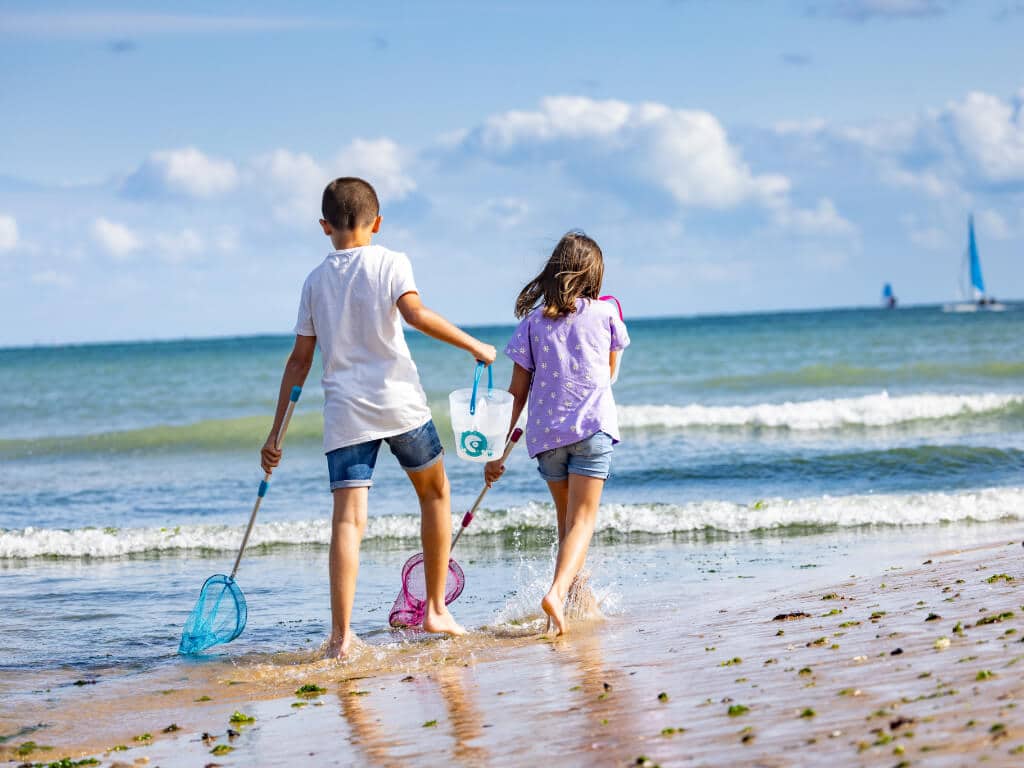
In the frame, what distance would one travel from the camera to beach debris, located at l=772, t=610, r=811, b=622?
4879 millimetres

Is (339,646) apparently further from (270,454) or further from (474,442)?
(474,442)

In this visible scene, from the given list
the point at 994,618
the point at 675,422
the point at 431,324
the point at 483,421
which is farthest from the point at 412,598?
the point at 675,422

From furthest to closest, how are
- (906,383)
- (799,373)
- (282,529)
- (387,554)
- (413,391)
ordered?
(799,373)
(906,383)
(282,529)
(387,554)
(413,391)

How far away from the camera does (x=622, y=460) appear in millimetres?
13266

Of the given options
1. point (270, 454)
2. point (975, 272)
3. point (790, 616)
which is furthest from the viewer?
point (975, 272)

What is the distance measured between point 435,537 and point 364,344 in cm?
102

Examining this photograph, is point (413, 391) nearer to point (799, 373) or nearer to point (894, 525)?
point (894, 525)

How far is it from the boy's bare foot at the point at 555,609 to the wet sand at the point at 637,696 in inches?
3.2

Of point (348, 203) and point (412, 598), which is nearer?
point (348, 203)

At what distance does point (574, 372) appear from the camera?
5191 millimetres

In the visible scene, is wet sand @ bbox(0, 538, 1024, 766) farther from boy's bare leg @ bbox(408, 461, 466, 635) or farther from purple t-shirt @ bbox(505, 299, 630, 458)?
purple t-shirt @ bbox(505, 299, 630, 458)

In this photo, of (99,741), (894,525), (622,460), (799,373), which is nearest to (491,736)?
(99,741)

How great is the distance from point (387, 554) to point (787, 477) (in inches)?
202

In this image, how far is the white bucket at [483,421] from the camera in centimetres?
530
